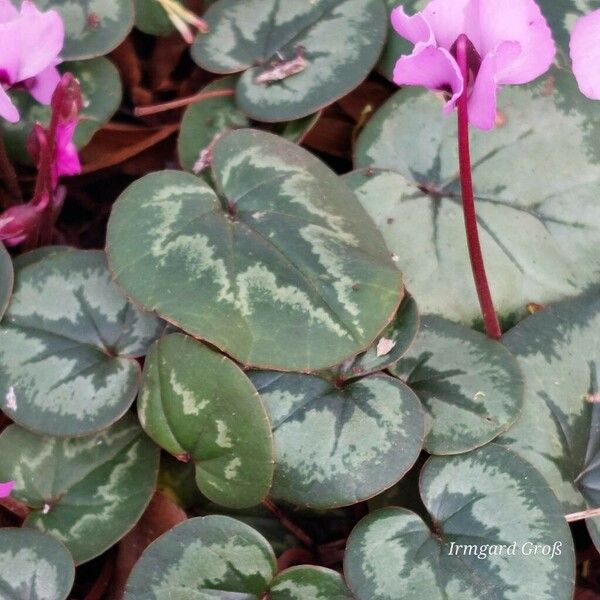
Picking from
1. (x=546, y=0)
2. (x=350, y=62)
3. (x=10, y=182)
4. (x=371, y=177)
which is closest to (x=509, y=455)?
(x=371, y=177)

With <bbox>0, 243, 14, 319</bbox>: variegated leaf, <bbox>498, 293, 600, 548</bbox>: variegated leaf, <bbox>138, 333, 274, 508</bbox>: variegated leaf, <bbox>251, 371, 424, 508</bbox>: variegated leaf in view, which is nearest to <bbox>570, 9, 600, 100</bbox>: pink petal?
<bbox>498, 293, 600, 548</bbox>: variegated leaf

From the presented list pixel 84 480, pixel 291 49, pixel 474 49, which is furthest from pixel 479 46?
pixel 84 480

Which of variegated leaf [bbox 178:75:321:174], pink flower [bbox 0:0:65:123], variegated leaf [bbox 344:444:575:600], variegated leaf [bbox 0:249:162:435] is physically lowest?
variegated leaf [bbox 344:444:575:600]

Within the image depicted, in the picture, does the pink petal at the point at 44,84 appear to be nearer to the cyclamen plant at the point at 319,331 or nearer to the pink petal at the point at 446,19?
the cyclamen plant at the point at 319,331

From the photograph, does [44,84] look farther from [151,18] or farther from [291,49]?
[291,49]

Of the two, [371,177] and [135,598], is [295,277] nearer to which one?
[371,177]

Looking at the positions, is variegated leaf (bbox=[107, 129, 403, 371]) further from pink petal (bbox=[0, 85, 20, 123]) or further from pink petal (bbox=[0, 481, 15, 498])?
pink petal (bbox=[0, 481, 15, 498])
